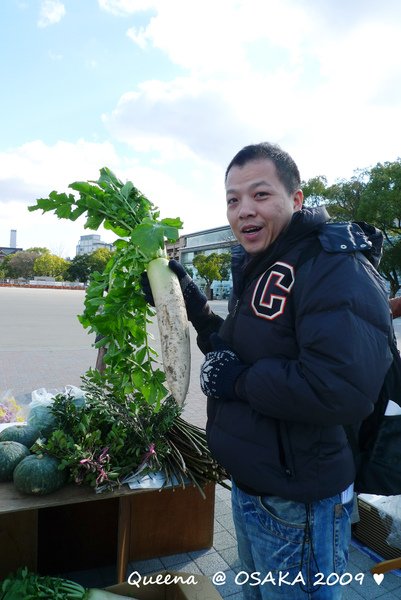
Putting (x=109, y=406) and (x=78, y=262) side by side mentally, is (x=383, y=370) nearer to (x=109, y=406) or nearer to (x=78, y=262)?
(x=109, y=406)

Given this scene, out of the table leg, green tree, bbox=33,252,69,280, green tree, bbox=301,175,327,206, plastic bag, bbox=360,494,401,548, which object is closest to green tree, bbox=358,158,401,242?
green tree, bbox=301,175,327,206

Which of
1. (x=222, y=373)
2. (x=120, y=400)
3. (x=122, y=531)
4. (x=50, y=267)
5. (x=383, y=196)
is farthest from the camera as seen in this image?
(x=50, y=267)

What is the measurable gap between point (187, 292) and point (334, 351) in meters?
1.25

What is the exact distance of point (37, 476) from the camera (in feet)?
7.68

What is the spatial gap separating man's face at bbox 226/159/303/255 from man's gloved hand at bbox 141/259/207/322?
672mm

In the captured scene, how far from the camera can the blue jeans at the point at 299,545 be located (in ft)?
5.43

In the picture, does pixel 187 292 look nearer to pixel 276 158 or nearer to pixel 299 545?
pixel 276 158

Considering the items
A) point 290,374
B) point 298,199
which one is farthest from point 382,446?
point 298,199

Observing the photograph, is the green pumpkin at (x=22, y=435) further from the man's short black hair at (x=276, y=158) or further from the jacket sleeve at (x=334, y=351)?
the man's short black hair at (x=276, y=158)

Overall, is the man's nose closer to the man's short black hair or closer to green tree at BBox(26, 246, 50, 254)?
the man's short black hair

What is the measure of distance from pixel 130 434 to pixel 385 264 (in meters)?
32.1

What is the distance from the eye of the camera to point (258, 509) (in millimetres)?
1739

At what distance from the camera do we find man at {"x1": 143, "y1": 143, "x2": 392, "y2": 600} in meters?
1.46

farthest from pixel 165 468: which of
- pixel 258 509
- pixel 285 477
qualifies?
pixel 285 477
